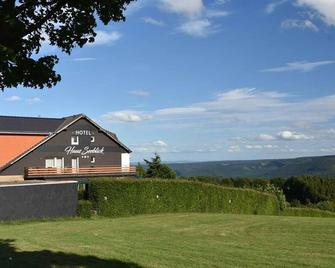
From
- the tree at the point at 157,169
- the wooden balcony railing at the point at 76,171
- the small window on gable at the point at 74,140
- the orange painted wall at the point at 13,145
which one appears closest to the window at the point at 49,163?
the wooden balcony railing at the point at 76,171

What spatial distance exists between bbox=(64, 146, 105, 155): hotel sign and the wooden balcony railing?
2274mm

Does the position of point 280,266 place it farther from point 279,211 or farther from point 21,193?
point 279,211

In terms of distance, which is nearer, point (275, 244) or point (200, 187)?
point (275, 244)

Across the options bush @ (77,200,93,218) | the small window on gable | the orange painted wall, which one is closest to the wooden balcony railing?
the small window on gable

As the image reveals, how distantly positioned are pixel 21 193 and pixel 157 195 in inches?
426

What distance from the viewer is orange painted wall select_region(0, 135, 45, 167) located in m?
51.6

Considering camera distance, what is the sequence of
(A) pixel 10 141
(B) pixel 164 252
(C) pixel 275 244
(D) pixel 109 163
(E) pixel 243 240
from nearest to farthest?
(B) pixel 164 252 < (C) pixel 275 244 < (E) pixel 243 240 < (A) pixel 10 141 < (D) pixel 109 163

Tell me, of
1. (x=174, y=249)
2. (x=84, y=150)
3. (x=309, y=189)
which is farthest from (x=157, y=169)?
(x=174, y=249)

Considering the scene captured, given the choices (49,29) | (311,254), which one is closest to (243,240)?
(311,254)

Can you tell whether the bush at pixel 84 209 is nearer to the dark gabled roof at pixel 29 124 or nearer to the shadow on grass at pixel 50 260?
the shadow on grass at pixel 50 260

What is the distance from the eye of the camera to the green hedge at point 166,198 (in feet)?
112

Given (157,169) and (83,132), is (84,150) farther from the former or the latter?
(157,169)

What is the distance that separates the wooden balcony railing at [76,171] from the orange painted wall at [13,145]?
3.63m

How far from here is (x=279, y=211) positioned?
152 feet
